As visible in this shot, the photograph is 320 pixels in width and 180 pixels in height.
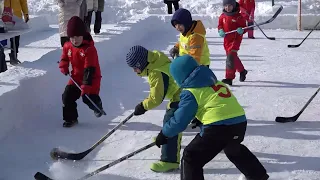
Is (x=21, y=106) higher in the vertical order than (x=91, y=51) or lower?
lower

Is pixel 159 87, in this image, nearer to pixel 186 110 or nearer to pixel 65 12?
pixel 186 110

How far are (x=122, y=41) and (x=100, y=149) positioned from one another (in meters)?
4.94

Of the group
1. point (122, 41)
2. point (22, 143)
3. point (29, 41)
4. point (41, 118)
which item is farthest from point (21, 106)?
point (29, 41)

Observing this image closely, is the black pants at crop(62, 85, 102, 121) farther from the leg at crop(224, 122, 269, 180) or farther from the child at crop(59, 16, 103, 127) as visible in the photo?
the leg at crop(224, 122, 269, 180)

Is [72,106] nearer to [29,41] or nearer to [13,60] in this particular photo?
[13,60]

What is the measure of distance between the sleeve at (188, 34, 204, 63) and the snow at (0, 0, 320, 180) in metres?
0.78

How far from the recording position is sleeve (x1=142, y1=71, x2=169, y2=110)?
12.8 feet

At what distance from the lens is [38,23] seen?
44.6 feet

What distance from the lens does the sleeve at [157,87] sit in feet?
12.8

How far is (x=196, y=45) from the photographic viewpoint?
16.7 feet

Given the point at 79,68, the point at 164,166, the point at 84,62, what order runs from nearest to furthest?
the point at 164,166
the point at 84,62
the point at 79,68

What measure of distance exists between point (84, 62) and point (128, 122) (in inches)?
30.9

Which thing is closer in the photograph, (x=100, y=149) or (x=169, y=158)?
(x=169, y=158)

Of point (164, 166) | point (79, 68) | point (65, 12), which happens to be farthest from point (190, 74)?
point (65, 12)
